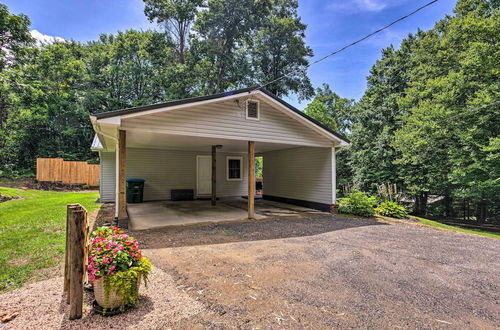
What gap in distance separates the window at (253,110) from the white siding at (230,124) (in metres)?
0.12

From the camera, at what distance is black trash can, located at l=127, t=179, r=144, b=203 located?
9406 mm

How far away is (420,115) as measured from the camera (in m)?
12.3

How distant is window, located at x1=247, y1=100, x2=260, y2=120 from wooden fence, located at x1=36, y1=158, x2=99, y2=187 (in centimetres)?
1408

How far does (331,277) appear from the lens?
3.04 meters

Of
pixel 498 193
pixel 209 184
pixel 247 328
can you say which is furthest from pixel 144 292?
pixel 498 193

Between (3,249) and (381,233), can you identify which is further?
(381,233)

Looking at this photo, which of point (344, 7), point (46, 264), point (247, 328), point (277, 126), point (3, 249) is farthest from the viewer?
point (344, 7)

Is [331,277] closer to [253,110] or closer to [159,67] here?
[253,110]

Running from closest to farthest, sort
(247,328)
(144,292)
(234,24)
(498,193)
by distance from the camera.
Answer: (247,328) → (144,292) → (498,193) → (234,24)

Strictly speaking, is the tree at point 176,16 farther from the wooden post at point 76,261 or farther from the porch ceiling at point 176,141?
the wooden post at point 76,261

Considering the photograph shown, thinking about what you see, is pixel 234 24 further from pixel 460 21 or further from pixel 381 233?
pixel 381 233

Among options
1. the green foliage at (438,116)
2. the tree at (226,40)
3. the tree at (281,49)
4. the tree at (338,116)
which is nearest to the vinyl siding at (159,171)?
the green foliage at (438,116)

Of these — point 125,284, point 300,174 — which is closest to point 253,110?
point 300,174

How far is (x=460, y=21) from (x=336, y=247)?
13.9 metres
